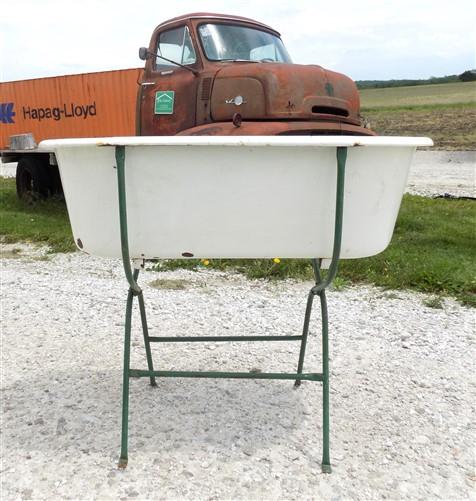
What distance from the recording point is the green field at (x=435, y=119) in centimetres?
1941

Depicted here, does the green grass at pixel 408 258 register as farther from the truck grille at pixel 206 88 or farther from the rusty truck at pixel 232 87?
the truck grille at pixel 206 88

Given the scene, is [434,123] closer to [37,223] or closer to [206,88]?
[37,223]

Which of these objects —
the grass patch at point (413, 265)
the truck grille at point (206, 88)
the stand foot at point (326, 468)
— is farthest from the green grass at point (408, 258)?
the stand foot at point (326, 468)

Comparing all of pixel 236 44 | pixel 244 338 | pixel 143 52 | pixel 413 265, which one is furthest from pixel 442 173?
pixel 244 338

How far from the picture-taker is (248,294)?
3.86 meters

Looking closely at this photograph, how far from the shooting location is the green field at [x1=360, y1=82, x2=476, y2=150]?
19406mm

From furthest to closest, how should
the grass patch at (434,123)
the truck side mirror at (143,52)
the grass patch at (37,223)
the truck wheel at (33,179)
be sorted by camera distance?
the grass patch at (434,123) → the truck wheel at (33,179) → the grass patch at (37,223) → the truck side mirror at (143,52)

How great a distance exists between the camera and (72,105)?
8.73 metres

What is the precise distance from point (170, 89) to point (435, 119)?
2253 cm

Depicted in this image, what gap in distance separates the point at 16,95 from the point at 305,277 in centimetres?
759

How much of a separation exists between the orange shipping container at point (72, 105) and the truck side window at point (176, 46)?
11.3 ft

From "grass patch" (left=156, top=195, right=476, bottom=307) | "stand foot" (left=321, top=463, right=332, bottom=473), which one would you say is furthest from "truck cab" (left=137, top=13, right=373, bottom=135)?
"stand foot" (left=321, top=463, right=332, bottom=473)

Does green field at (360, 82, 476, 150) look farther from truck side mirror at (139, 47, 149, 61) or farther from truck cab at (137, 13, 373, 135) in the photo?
truck side mirror at (139, 47, 149, 61)

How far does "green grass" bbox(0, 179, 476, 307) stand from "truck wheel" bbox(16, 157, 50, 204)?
→ 1.45m
